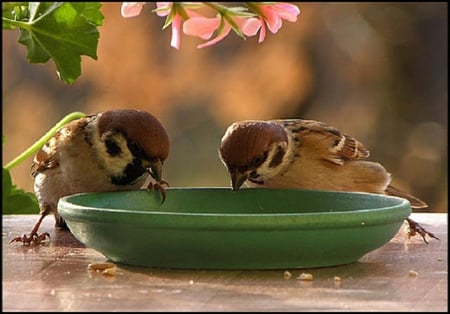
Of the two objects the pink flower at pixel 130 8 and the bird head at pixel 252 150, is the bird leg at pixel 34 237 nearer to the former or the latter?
the bird head at pixel 252 150

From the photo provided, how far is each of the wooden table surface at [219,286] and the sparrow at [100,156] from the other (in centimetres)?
46

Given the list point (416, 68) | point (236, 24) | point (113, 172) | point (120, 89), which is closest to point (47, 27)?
point (236, 24)

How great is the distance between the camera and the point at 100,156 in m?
→ 2.91

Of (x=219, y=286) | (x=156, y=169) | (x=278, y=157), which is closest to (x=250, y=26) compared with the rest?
(x=219, y=286)

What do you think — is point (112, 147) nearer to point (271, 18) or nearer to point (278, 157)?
Result: point (278, 157)

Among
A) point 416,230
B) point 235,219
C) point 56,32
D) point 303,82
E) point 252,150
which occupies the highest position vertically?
point 56,32

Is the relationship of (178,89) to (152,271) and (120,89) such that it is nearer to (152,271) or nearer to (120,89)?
(120,89)

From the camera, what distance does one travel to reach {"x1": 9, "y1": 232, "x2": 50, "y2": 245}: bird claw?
2.41 metres

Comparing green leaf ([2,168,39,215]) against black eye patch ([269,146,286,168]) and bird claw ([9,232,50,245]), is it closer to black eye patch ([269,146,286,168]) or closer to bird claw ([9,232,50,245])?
bird claw ([9,232,50,245])

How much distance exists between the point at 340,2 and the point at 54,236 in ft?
12.3

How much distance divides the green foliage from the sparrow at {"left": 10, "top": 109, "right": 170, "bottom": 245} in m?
0.56

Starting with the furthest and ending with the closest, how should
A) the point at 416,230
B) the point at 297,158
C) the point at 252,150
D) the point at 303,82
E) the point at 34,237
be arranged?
the point at 303,82, the point at 297,158, the point at 252,150, the point at 416,230, the point at 34,237

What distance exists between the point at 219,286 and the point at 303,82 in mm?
4203

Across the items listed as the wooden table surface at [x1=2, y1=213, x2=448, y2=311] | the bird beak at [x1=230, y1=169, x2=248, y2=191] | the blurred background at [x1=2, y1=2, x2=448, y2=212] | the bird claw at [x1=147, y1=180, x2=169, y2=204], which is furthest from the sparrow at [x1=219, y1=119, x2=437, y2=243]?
the blurred background at [x1=2, y1=2, x2=448, y2=212]
